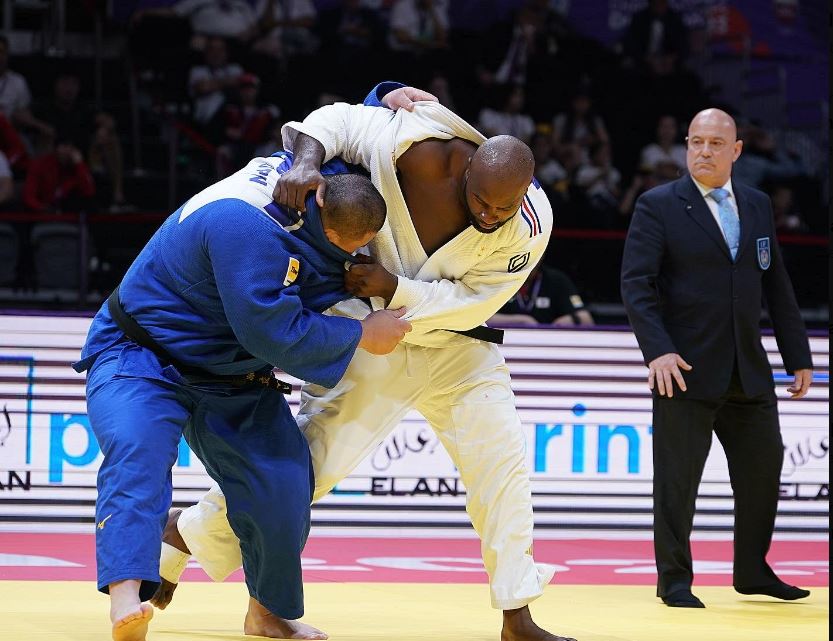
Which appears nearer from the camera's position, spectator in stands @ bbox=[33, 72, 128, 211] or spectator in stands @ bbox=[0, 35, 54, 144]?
spectator in stands @ bbox=[33, 72, 128, 211]

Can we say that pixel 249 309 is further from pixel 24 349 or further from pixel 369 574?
pixel 24 349

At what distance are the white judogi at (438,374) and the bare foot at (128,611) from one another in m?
0.59

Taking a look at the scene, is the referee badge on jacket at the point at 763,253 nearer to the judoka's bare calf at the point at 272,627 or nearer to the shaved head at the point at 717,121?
the shaved head at the point at 717,121

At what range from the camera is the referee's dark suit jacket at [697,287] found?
464 centimetres

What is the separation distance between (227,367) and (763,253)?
87.5 inches

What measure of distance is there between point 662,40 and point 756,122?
1200 millimetres

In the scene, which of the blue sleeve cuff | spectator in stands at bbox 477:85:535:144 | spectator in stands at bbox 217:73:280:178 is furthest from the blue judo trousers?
spectator in stands at bbox 477:85:535:144

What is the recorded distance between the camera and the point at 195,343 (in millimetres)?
3420

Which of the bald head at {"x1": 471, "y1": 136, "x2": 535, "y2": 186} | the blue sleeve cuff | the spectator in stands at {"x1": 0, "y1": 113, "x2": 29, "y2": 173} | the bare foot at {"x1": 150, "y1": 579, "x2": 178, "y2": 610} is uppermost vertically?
the spectator in stands at {"x1": 0, "y1": 113, "x2": 29, "y2": 173}

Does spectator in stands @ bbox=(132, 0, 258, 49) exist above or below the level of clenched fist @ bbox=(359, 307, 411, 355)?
above

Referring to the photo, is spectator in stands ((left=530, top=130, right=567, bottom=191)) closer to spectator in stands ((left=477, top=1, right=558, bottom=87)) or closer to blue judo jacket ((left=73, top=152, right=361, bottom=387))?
spectator in stands ((left=477, top=1, right=558, bottom=87))

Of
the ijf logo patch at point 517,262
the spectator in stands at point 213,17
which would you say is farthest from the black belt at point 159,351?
the spectator in stands at point 213,17

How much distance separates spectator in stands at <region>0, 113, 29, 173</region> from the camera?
363 inches

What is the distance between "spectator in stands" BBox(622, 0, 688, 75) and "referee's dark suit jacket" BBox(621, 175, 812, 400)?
809 cm
